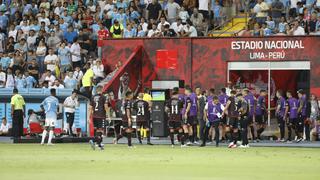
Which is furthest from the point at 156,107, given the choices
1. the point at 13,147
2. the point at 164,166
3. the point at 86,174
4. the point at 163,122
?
the point at 86,174

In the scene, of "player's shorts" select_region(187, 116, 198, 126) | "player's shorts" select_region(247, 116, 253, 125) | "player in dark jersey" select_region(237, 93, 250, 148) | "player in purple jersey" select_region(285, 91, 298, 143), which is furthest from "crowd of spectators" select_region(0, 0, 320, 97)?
"player in dark jersey" select_region(237, 93, 250, 148)

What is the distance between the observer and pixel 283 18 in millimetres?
43062

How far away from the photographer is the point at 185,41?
45281mm

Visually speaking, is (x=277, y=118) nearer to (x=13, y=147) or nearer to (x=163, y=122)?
(x=163, y=122)

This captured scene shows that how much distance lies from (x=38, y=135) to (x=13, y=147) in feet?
19.9

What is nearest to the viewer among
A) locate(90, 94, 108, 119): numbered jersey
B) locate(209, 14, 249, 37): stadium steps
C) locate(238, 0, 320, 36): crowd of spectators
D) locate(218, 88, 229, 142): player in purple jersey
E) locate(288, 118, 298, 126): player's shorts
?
locate(90, 94, 108, 119): numbered jersey

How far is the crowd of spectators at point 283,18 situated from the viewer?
4272cm

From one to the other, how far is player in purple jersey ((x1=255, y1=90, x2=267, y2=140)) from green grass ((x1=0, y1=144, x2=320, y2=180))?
590 cm

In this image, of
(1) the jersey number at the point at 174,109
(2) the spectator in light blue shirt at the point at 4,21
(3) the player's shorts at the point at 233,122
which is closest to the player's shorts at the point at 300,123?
(3) the player's shorts at the point at 233,122

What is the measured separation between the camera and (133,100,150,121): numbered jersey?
124ft

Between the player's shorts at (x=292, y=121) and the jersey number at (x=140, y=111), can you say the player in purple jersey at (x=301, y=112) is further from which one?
the jersey number at (x=140, y=111)

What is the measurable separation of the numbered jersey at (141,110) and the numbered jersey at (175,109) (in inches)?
34.8

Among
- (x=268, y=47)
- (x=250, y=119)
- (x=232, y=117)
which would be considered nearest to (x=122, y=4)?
(x=268, y=47)

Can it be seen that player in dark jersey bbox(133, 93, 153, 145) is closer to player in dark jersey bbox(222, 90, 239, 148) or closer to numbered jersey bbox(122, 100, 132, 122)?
numbered jersey bbox(122, 100, 132, 122)
